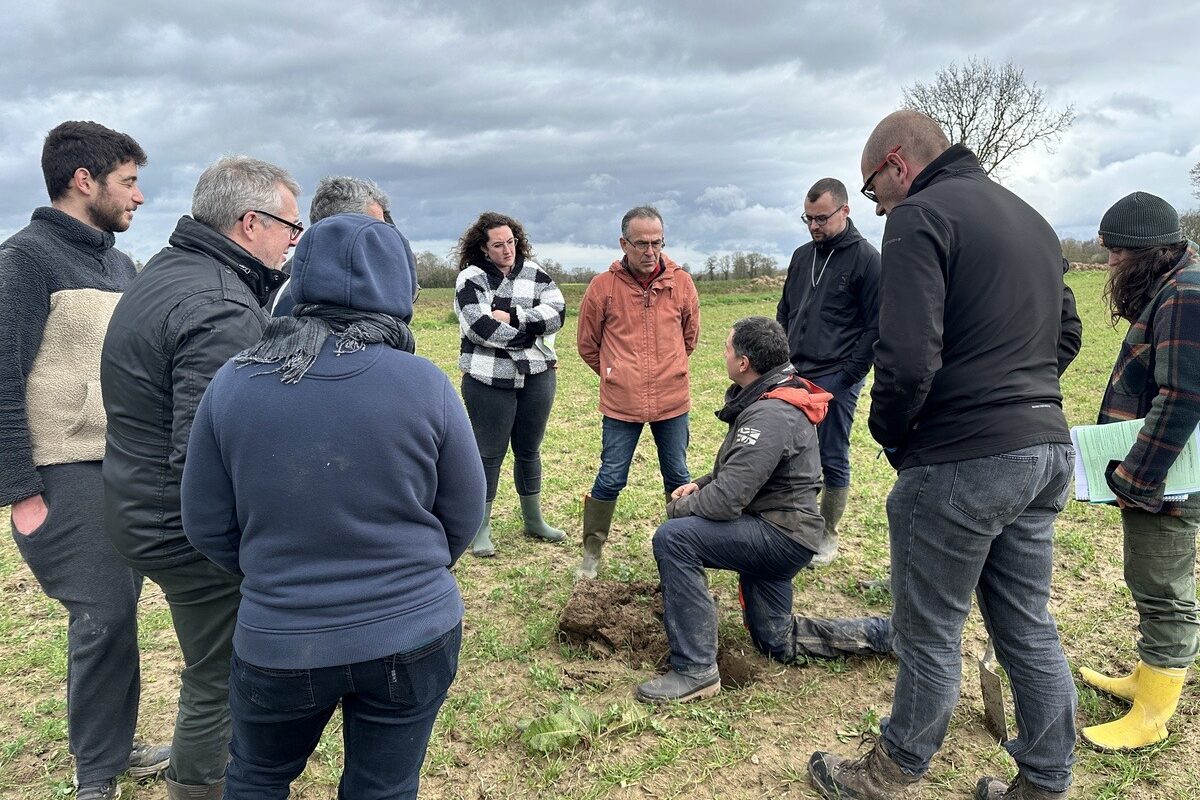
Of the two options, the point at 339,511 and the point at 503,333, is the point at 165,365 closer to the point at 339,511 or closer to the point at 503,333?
the point at 339,511

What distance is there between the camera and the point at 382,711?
195cm

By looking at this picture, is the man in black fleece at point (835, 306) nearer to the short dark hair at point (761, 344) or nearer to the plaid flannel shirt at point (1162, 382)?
the short dark hair at point (761, 344)

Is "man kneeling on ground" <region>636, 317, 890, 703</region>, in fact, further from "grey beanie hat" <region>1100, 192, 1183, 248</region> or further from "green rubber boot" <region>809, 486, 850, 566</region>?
"green rubber boot" <region>809, 486, 850, 566</region>

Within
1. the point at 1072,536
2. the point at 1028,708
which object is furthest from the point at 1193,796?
the point at 1072,536

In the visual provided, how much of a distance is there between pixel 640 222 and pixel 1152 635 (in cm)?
335

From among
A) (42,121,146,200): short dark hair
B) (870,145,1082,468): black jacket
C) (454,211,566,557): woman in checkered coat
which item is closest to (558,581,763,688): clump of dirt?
(454,211,566,557): woman in checkered coat

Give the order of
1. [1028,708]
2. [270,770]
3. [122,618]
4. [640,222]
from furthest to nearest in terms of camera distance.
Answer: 1. [640,222]
2. [122,618]
3. [1028,708]
4. [270,770]

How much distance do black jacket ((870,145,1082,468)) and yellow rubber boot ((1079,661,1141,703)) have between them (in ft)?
5.66

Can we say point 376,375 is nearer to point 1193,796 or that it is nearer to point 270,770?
point 270,770

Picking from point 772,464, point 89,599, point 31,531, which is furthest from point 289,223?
point 772,464

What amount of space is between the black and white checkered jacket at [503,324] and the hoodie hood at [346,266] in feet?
9.86

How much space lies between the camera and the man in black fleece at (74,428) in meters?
2.77

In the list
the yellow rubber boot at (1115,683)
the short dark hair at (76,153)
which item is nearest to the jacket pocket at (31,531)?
the short dark hair at (76,153)

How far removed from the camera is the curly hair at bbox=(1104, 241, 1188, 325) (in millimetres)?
3076
